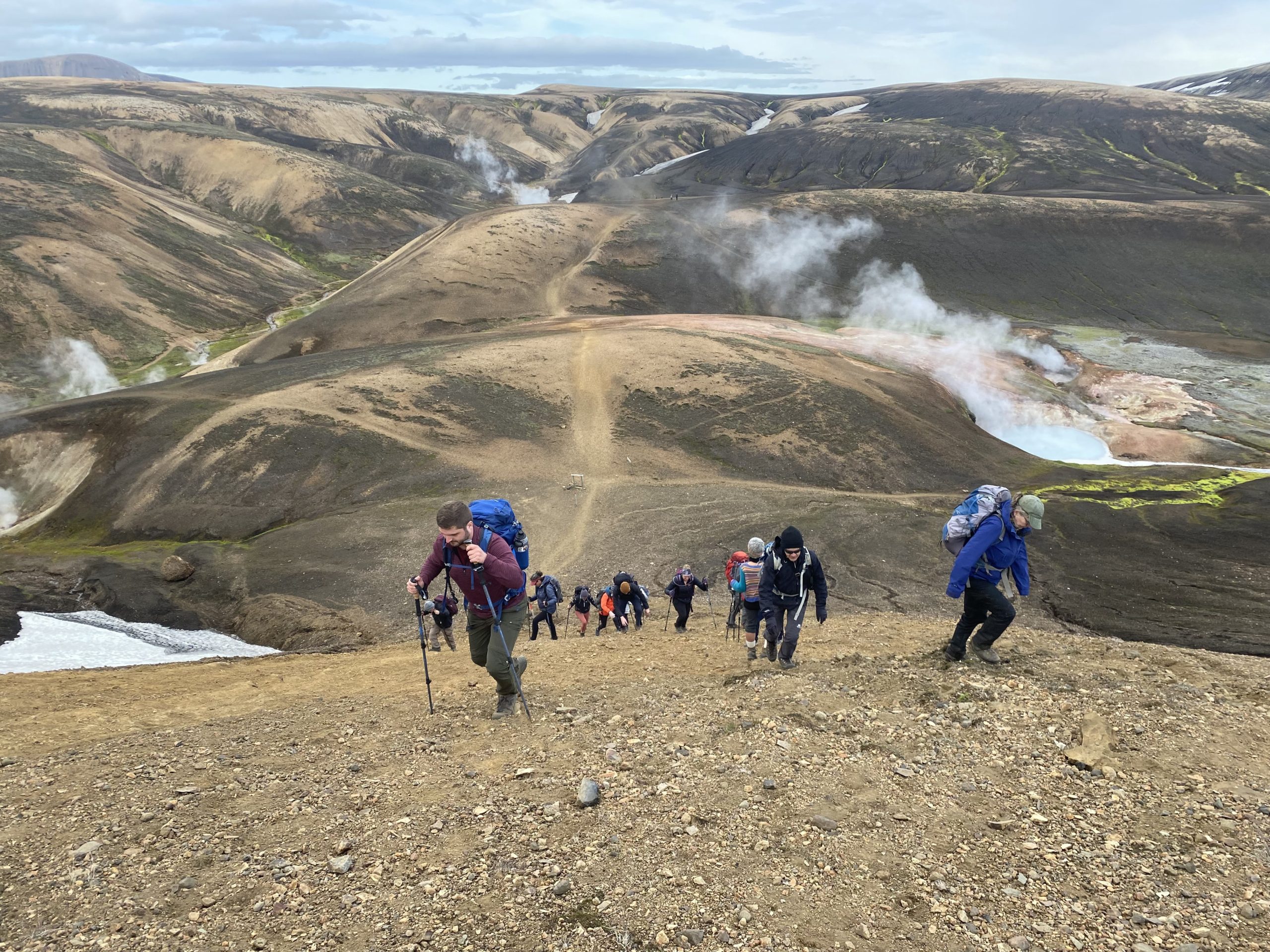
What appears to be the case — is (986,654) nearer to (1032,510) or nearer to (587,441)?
(1032,510)

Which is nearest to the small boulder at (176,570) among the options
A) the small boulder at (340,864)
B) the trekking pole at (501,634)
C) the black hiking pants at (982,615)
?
the trekking pole at (501,634)

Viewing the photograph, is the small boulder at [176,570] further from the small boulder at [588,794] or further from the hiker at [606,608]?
the small boulder at [588,794]

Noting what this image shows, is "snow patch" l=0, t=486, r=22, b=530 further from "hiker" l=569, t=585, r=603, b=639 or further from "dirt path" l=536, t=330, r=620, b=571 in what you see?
"hiker" l=569, t=585, r=603, b=639

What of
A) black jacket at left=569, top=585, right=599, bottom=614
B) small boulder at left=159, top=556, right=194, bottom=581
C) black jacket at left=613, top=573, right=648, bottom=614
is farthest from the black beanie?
small boulder at left=159, top=556, right=194, bottom=581

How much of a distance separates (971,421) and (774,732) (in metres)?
40.2

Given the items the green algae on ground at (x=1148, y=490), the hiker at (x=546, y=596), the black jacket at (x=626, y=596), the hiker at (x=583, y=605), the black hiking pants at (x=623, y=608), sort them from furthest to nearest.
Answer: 1. the green algae on ground at (x=1148, y=490)
2. the hiker at (x=583, y=605)
3. the black hiking pants at (x=623, y=608)
4. the black jacket at (x=626, y=596)
5. the hiker at (x=546, y=596)

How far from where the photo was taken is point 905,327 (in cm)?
6353

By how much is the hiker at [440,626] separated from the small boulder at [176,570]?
15626 millimetres

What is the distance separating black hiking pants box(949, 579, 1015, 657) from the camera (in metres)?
9.88

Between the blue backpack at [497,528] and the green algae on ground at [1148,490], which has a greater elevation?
the blue backpack at [497,528]

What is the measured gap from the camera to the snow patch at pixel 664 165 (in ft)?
548

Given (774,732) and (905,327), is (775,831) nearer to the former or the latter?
(774,732)

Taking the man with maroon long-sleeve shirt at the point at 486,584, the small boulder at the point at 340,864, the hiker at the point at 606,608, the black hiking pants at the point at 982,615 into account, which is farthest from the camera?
the hiker at the point at 606,608

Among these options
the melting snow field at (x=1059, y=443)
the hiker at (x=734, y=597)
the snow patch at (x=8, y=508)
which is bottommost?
the snow patch at (x=8, y=508)
